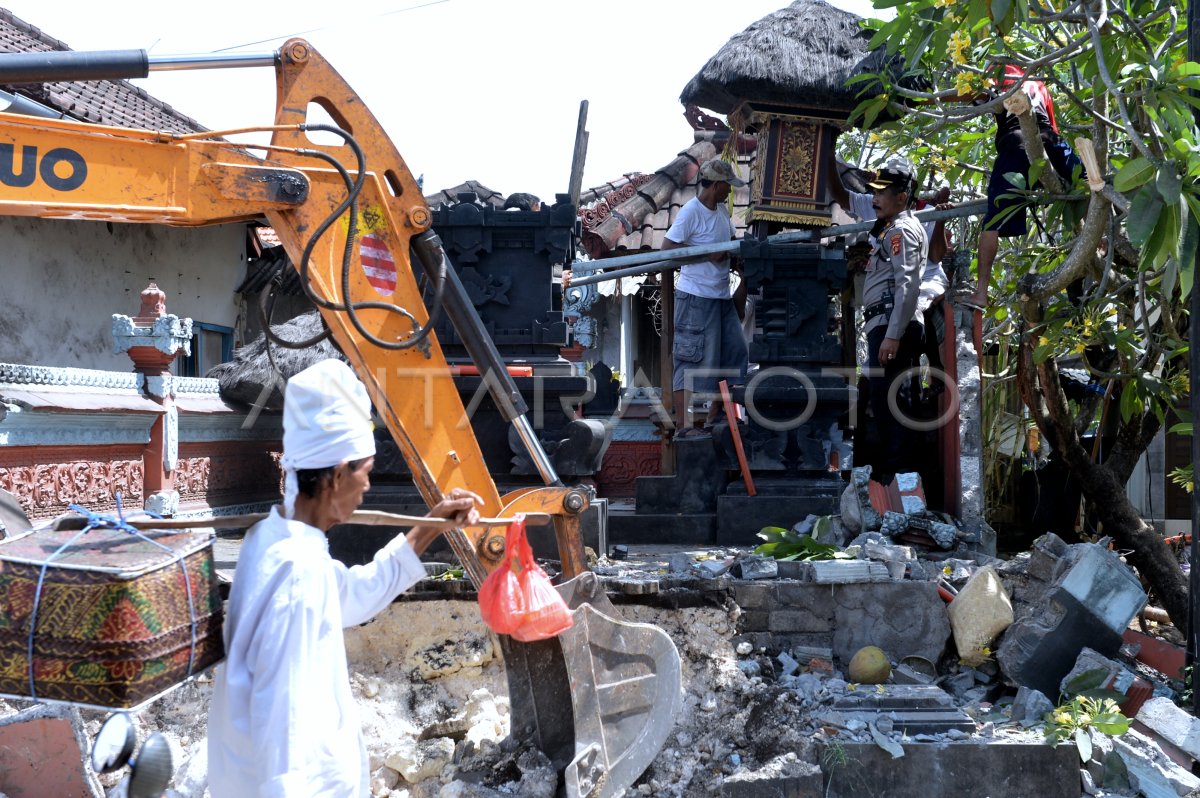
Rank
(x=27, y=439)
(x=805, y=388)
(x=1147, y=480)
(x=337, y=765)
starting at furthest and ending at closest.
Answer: (x=1147, y=480) < (x=805, y=388) < (x=27, y=439) < (x=337, y=765)

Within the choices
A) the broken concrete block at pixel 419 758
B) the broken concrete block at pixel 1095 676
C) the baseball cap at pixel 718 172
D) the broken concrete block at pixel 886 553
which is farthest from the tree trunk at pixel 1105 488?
the broken concrete block at pixel 419 758

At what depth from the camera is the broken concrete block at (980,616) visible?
19.9ft

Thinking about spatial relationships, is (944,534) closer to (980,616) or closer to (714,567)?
(980,616)

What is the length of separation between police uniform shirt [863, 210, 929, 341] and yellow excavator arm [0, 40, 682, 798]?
364 cm

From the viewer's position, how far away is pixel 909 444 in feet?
26.7

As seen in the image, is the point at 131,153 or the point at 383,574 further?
the point at 131,153

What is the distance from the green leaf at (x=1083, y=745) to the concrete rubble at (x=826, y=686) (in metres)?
0.05

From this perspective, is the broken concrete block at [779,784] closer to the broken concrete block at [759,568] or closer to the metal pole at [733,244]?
the broken concrete block at [759,568]

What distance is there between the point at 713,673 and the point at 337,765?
346 cm

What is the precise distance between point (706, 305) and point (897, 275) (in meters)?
2.00

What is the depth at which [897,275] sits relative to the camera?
7.81 metres

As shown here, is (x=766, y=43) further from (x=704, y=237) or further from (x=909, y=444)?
(x=909, y=444)

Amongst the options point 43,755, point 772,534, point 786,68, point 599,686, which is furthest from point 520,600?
point 786,68

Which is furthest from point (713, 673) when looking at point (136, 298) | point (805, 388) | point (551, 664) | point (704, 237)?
point (136, 298)
